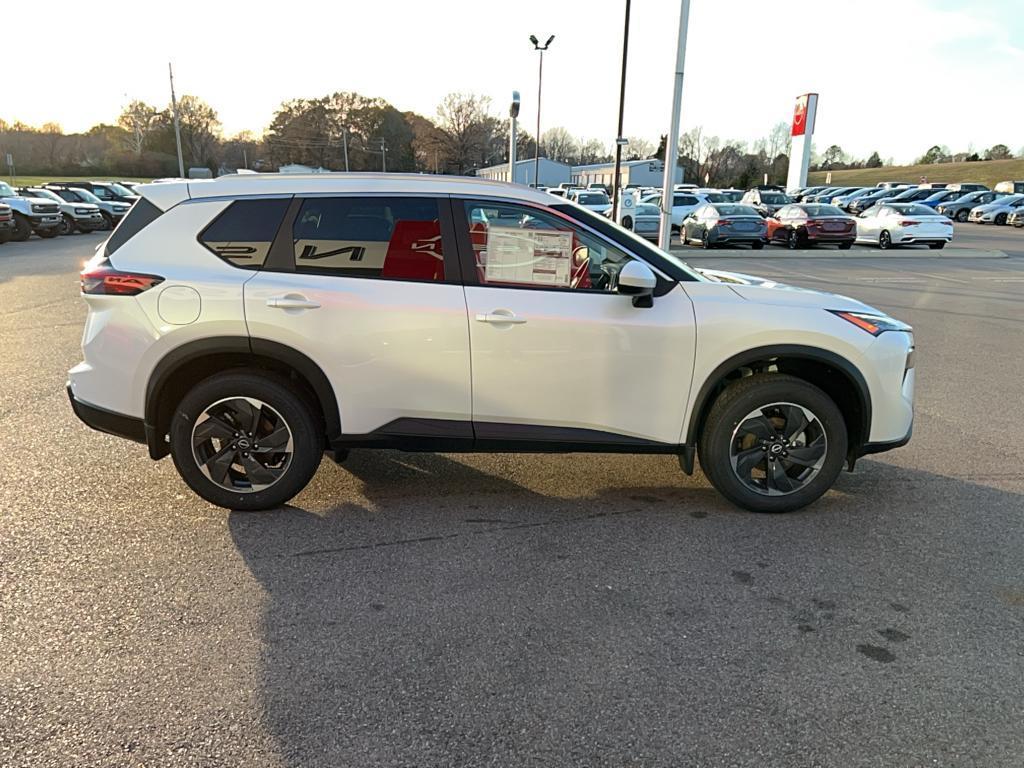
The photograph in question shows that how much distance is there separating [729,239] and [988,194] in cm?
2959

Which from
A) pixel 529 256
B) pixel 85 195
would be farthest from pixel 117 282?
pixel 85 195

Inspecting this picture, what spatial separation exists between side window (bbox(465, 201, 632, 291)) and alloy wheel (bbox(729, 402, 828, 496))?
1.16m

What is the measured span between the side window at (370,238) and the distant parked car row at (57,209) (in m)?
17.5

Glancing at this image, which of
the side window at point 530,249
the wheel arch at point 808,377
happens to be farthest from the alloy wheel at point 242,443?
the wheel arch at point 808,377

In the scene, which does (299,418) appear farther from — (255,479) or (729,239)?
(729,239)

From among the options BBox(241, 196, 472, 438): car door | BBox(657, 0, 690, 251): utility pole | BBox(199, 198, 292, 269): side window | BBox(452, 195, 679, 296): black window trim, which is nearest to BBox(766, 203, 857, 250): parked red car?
BBox(657, 0, 690, 251): utility pole

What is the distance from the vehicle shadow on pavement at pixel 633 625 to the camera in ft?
7.84

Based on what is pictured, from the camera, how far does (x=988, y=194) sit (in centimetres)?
4228

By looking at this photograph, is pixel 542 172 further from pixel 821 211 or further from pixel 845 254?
pixel 845 254

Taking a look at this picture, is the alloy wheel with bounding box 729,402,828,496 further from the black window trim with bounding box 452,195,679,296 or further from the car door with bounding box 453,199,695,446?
the black window trim with bounding box 452,195,679,296

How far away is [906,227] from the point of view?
2342 centimetres

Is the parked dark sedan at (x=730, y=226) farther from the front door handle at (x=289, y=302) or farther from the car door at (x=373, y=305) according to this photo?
the front door handle at (x=289, y=302)

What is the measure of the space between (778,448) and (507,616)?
1.96 m

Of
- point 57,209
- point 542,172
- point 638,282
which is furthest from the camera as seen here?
point 542,172
